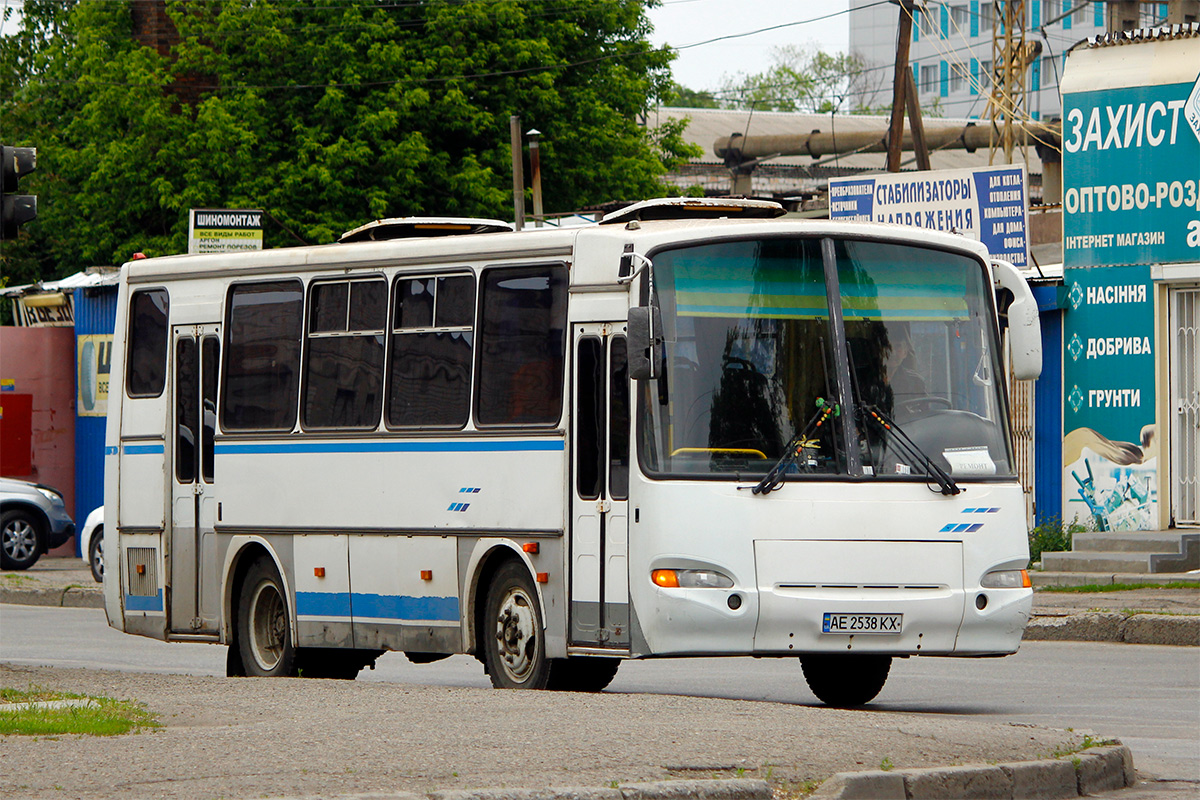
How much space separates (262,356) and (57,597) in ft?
35.1

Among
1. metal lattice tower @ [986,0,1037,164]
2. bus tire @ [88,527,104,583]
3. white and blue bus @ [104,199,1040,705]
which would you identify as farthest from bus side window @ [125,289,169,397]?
metal lattice tower @ [986,0,1037,164]

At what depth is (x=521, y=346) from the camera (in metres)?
11.4

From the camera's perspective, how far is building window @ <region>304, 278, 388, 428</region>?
12.3 metres

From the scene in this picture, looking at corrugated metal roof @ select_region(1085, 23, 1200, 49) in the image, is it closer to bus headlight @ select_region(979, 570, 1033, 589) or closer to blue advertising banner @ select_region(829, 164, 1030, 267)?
blue advertising banner @ select_region(829, 164, 1030, 267)

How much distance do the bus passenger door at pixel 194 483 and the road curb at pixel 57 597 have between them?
9.16 metres

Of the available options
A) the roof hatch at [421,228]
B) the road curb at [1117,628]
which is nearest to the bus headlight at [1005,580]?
the roof hatch at [421,228]

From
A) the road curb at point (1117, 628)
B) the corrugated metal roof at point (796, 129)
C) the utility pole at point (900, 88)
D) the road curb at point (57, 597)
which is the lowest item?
the road curb at point (57, 597)

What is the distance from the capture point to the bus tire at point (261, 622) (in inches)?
517

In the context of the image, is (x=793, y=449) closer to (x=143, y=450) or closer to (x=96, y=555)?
(x=143, y=450)

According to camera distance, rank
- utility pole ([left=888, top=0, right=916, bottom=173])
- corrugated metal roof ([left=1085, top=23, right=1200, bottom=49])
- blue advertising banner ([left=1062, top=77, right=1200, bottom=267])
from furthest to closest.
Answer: utility pole ([left=888, top=0, right=916, bottom=173]) → corrugated metal roof ([left=1085, top=23, right=1200, bottom=49]) → blue advertising banner ([left=1062, top=77, right=1200, bottom=267])

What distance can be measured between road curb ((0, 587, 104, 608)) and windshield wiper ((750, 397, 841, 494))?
1368 centimetres

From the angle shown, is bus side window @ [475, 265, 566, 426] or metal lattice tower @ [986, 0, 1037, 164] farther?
metal lattice tower @ [986, 0, 1037, 164]

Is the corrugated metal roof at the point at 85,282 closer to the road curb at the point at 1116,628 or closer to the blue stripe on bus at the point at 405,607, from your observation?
the road curb at the point at 1116,628

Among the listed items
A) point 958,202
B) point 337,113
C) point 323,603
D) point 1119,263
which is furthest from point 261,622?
point 337,113
